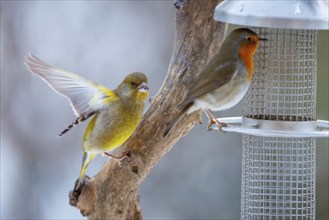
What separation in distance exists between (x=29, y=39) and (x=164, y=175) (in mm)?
1985

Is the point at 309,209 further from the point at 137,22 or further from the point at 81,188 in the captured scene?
the point at 137,22

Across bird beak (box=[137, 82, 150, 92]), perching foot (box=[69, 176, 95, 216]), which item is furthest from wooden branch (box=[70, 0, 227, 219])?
bird beak (box=[137, 82, 150, 92])

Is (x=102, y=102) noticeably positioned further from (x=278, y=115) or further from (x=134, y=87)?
(x=278, y=115)

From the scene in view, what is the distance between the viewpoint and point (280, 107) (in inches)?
227

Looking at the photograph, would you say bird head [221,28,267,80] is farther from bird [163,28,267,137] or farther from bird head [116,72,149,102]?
bird head [116,72,149,102]

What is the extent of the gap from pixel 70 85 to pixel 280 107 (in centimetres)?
139

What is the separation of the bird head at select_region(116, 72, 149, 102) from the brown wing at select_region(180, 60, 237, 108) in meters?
0.73

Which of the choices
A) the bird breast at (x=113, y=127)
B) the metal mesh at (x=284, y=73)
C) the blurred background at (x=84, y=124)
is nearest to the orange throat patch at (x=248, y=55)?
the metal mesh at (x=284, y=73)

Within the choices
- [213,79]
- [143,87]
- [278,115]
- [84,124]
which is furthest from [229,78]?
[84,124]

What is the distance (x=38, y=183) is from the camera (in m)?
9.11

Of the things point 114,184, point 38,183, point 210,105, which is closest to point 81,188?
point 114,184

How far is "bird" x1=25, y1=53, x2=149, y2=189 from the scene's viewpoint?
596 centimetres

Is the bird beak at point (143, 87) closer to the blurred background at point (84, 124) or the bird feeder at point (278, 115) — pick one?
the bird feeder at point (278, 115)

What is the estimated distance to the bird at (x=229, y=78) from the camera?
17.4 ft
